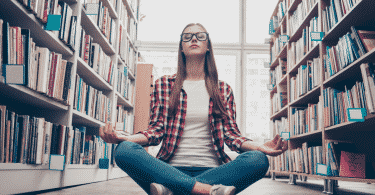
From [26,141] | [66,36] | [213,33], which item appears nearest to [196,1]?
[213,33]

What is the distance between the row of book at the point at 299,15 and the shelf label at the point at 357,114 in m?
1.27

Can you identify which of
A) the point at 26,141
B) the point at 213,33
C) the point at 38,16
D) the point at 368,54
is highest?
the point at 213,33

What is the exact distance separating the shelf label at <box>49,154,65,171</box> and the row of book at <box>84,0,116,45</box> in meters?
1.06

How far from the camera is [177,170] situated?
1089mm

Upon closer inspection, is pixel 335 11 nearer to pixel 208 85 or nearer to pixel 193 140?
pixel 208 85

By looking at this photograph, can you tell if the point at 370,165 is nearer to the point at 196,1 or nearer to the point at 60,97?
the point at 60,97

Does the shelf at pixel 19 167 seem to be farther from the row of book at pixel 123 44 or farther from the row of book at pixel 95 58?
the row of book at pixel 123 44

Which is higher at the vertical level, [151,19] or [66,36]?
[151,19]

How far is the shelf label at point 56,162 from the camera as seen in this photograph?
6.07 feet

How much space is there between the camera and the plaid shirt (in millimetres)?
1366

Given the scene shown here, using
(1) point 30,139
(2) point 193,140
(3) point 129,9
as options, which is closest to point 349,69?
(2) point 193,140

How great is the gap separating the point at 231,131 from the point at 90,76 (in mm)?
1706

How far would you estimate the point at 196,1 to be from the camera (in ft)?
19.4

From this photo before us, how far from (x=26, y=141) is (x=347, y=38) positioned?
193 cm
